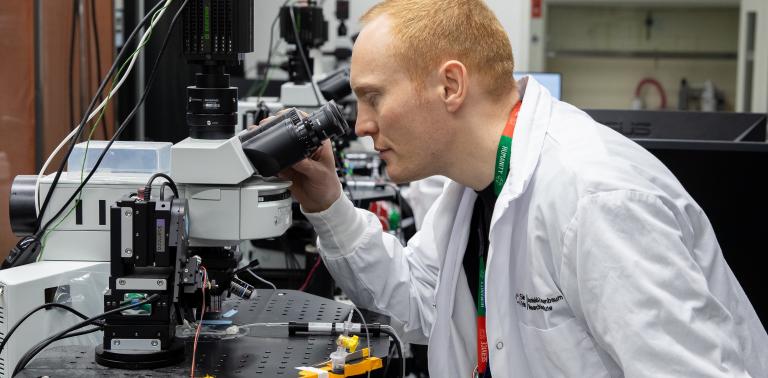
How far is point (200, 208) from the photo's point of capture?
1324mm

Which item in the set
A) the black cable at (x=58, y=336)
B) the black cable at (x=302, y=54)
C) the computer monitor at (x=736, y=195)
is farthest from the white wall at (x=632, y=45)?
the black cable at (x=58, y=336)

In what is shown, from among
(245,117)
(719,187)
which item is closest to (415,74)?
(719,187)

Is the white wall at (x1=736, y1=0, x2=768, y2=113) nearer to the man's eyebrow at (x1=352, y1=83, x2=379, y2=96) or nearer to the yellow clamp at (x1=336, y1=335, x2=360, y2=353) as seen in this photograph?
the man's eyebrow at (x1=352, y1=83, x2=379, y2=96)

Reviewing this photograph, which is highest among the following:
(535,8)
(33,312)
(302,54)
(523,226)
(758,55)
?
(535,8)

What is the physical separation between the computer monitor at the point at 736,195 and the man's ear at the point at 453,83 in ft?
2.35

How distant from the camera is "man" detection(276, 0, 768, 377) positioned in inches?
45.1

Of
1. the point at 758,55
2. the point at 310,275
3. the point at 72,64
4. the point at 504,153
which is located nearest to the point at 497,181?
the point at 504,153

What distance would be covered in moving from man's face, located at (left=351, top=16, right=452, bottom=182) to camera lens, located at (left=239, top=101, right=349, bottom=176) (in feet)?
0.21

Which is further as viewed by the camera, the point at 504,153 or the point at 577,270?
the point at 504,153

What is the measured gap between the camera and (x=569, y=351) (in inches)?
50.6

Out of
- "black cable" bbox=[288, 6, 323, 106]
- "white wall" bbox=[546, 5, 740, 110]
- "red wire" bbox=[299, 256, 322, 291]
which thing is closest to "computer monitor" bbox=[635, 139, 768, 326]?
"red wire" bbox=[299, 256, 322, 291]

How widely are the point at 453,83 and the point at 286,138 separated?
26cm

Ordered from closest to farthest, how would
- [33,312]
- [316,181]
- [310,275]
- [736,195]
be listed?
[33,312] < [316,181] < [736,195] < [310,275]

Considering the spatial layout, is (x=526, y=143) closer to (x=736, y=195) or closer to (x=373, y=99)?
(x=373, y=99)
